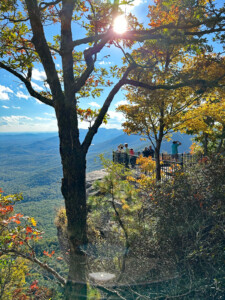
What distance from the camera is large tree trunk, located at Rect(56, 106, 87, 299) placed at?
17.3 ft

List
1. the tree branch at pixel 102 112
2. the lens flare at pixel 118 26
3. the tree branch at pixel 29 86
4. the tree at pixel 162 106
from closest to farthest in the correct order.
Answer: the lens flare at pixel 118 26 → the tree branch at pixel 29 86 → the tree branch at pixel 102 112 → the tree at pixel 162 106

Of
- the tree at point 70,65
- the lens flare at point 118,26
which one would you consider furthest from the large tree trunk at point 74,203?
the lens flare at point 118,26

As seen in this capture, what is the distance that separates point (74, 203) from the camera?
541 cm

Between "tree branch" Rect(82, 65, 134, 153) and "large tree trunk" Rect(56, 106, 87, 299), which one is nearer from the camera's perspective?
"large tree trunk" Rect(56, 106, 87, 299)

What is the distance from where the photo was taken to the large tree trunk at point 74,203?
5.27 meters

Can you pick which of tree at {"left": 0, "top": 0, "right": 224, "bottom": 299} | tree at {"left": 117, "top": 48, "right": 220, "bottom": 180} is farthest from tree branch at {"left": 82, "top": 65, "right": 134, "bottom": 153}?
tree at {"left": 117, "top": 48, "right": 220, "bottom": 180}

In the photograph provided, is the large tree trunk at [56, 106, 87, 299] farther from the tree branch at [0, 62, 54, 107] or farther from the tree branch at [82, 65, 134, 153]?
the tree branch at [0, 62, 54, 107]

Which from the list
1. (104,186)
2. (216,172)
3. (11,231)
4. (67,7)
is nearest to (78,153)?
(104,186)

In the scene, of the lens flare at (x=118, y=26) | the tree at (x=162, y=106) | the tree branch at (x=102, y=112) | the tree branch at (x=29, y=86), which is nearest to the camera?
the lens flare at (x=118, y=26)

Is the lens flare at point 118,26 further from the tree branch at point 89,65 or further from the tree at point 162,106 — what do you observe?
the tree at point 162,106

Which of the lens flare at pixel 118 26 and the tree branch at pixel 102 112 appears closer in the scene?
the lens flare at pixel 118 26

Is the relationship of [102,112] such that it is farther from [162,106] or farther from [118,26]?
[162,106]

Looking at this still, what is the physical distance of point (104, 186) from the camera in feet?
17.3

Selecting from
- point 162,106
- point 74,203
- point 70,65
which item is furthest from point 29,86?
point 162,106
